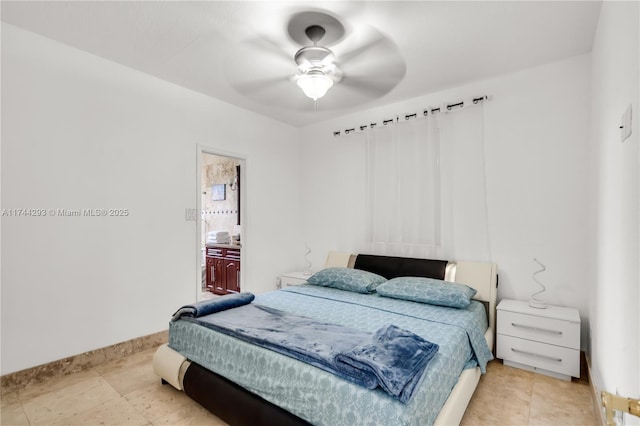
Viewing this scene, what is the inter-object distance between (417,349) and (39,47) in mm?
3502

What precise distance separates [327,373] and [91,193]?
2.55 meters

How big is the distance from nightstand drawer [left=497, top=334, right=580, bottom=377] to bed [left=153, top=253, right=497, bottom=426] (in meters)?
0.18

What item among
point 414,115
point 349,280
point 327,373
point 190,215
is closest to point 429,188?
point 414,115

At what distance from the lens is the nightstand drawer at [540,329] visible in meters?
2.38

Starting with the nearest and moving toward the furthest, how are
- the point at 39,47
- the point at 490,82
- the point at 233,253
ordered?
the point at 39,47 → the point at 490,82 → the point at 233,253

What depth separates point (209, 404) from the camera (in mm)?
1951

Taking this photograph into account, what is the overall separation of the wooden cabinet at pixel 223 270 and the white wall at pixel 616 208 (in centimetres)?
410

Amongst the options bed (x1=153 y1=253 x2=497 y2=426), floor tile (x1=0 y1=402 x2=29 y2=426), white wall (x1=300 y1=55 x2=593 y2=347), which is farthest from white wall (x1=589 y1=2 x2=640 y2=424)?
floor tile (x1=0 y1=402 x2=29 y2=426)

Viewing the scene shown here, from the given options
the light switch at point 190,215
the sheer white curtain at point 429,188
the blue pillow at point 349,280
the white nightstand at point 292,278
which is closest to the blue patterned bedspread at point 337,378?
the blue pillow at point 349,280

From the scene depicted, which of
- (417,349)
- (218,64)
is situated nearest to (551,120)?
(417,349)

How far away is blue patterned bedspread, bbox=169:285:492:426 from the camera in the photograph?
1401 mm

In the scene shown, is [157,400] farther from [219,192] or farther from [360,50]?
[219,192]

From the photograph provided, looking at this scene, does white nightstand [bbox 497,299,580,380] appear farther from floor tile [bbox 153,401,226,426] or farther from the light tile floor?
floor tile [bbox 153,401,226,426]

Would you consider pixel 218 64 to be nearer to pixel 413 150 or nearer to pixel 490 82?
pixel 413 150
